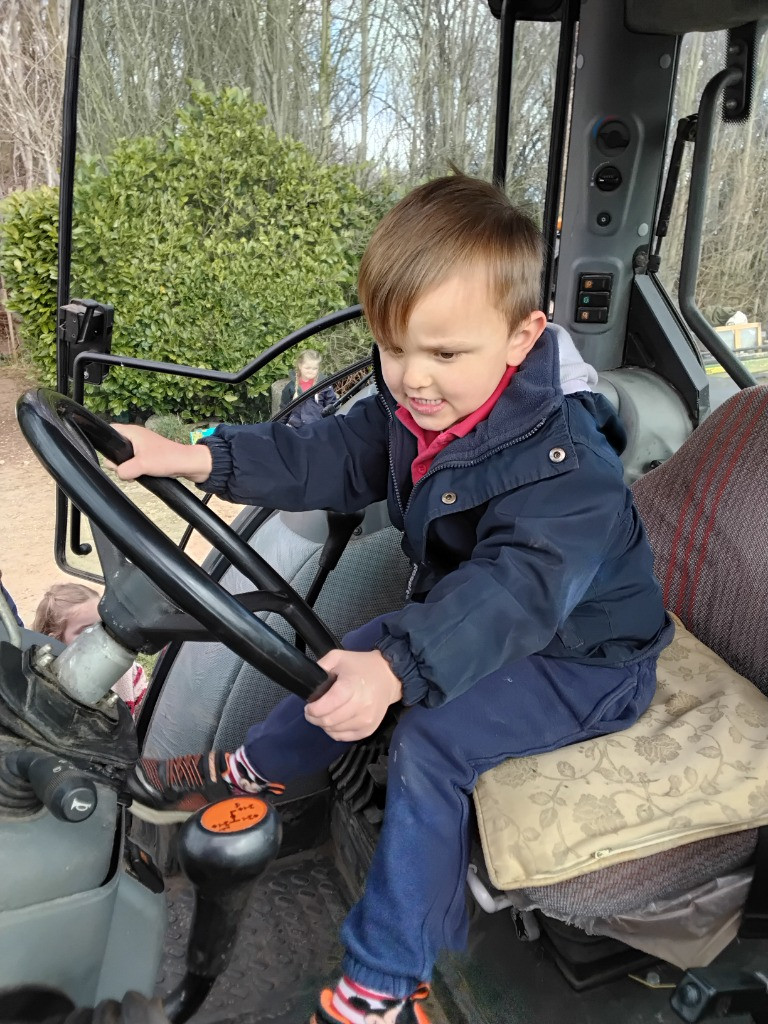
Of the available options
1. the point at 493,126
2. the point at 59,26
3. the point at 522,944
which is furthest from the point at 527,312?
the point at 59,26

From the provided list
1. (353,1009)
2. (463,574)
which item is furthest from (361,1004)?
(463,574)

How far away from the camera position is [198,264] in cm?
500

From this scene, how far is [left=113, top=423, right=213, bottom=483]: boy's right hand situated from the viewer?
1.14m

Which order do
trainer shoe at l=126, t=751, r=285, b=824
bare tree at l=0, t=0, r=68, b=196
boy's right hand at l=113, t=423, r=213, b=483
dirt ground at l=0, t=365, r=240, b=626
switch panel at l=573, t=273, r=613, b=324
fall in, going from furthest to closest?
1. dirt ground at l=0, t=365, r=240, b=626
2. bare tree at l=0, t=0, r=68, b=196
3. switch panel at l=573, t=273, r=613, b=324
4. trainer shoe at l=126, t=751, r=285, b=824
5. boy's right hand at l=113, t=423, r=213, b=483

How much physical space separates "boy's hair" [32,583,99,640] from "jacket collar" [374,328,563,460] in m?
1.01

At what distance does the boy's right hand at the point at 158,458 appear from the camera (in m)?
1.14

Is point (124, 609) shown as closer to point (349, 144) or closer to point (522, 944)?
point (522, 944)

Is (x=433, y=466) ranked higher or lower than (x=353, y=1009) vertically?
higher

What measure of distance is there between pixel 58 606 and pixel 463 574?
118 centimetres

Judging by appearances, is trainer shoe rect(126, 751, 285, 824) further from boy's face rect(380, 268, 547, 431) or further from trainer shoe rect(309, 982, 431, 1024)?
boy's face rect(380, 268, 547, 431)

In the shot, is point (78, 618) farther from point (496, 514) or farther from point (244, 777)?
point (496, 514)

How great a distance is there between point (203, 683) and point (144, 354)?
3.91m

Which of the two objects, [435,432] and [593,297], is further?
[593,297]

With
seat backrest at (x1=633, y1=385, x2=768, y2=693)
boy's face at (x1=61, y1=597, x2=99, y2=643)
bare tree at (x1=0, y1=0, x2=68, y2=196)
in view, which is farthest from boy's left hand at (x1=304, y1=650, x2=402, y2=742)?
bare tree at (x1=0, y1=0, x2=68, y2=196)
